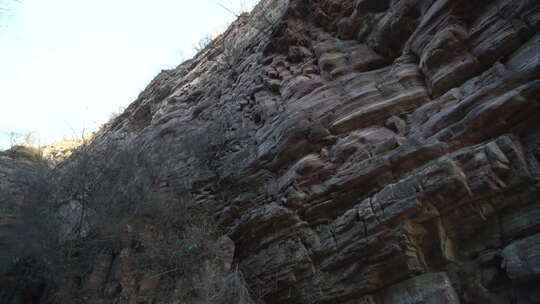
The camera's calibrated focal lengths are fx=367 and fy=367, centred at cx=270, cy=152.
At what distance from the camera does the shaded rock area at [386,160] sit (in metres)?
5.52

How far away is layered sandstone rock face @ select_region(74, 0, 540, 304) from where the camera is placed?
5.51 meters

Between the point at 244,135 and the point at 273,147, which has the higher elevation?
the point at 244,135

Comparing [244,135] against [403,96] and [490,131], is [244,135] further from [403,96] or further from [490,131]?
[490,131]

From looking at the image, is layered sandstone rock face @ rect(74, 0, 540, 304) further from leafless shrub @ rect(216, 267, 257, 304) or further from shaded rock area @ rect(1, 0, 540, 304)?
leafless shrub @ rect(216, 267, 257, 304)

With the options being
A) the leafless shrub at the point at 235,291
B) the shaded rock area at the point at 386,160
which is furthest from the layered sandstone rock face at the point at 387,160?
the leafless shrub at the point at 235,291

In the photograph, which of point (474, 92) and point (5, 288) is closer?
point (474, 92)

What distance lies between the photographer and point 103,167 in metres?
12.8

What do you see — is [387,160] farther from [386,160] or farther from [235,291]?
[235,291]

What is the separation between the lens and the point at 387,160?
6.85 m

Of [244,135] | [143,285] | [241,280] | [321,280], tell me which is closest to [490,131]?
[321,280]

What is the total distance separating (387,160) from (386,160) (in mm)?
19

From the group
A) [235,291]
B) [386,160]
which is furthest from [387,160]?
[235,291]

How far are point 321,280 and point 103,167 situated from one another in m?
9.21

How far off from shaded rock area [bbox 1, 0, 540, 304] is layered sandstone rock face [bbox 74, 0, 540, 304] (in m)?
0.03
